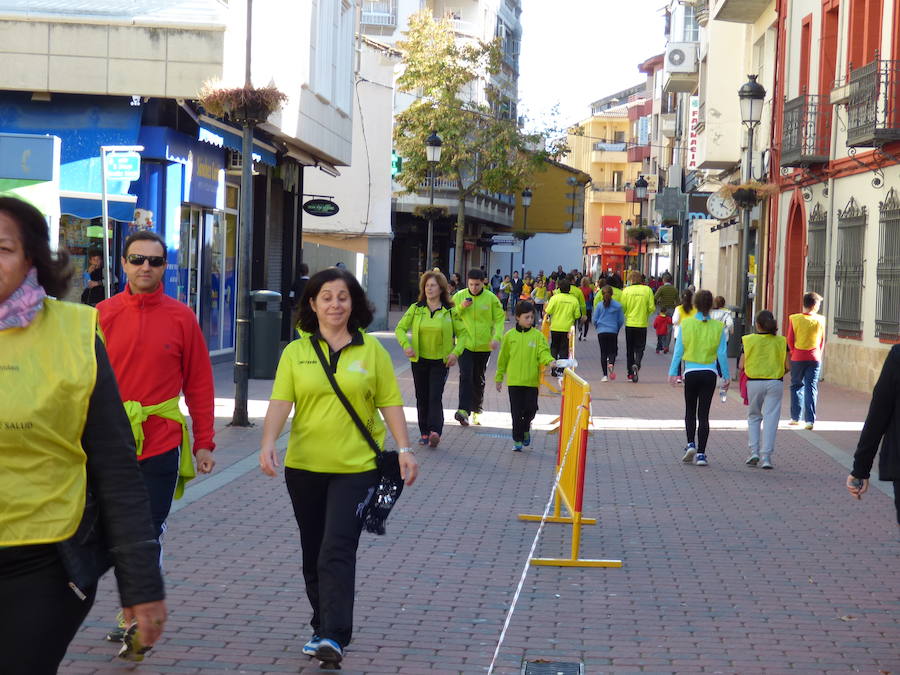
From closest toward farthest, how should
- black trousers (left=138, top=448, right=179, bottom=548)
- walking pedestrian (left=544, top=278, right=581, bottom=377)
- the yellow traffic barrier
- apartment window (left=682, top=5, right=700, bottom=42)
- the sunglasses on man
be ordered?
black trousers (left=138, top=448, right=179, bottom=548) < the sunglasses on man < the yellow traffic barrier < walking pedestrian (left=544, top=278, right=581, bottom=377) < apartment window (left=682, top=5, right=700, bottom=42)

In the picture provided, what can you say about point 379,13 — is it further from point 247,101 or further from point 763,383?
point 763,383

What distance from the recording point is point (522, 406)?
13.5 meters

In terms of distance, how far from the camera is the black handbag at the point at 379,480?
18.7 ft

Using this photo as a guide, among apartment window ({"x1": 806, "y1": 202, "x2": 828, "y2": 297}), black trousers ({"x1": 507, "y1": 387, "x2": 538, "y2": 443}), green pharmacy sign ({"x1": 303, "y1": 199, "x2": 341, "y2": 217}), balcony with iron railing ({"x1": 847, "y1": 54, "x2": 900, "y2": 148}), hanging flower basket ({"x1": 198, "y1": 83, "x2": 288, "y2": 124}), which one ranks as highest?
balcony with iron railing ({"x1": 847, "y1": 54, "x2": 900, "y2": 148})

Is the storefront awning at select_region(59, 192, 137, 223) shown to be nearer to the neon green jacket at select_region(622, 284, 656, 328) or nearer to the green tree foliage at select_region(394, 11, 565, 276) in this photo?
the neon green jacket at select_region(622, 284, 656, 328)

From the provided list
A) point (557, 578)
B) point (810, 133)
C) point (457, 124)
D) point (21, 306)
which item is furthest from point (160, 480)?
point (457, 124)

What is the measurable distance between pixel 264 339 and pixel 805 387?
6.51 m

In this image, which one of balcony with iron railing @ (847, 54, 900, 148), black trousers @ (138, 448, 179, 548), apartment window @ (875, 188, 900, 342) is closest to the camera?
black trousers @ (138, 448, 179, 548)

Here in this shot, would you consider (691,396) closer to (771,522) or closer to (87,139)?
(771,522)

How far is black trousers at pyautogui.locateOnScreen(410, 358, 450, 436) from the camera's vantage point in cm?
1352

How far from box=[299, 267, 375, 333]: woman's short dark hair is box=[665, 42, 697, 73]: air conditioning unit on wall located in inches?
1679

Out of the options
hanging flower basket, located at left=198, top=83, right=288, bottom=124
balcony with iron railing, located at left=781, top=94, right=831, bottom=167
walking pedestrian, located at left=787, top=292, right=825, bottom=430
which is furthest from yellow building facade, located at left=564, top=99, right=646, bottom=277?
hanging flower basket, located at left=198, top=83, right=288, bottom=124

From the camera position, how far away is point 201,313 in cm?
2238

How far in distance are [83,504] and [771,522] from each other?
24.9ft
